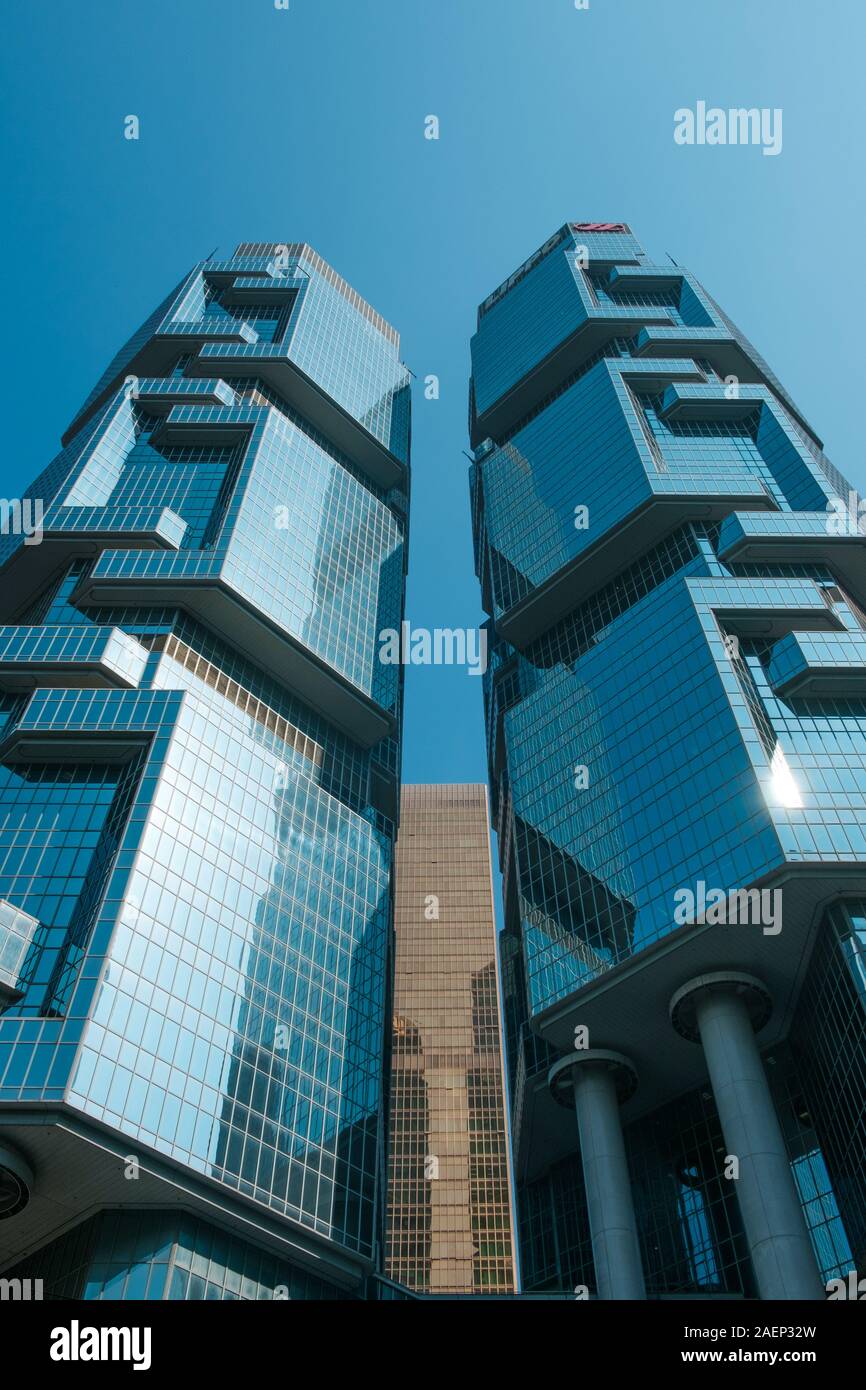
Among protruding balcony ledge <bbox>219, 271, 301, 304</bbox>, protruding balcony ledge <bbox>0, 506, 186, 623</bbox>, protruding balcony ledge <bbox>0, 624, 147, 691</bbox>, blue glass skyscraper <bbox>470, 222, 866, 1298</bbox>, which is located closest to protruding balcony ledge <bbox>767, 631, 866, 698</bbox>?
blue glass skyscraper <bbox>470, 222, 866, 1298</bbox>

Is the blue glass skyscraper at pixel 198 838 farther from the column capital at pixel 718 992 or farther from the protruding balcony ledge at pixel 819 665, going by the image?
the protruding balcony ledge at pixel 819 665

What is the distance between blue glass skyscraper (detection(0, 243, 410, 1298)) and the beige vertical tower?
1863 inches

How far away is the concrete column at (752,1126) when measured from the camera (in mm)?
44750

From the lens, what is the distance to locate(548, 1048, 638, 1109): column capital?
60.8 meters

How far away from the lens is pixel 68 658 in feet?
203

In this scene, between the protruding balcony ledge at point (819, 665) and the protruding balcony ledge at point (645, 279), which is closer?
the protruding balcony ledge at point (819, 665)

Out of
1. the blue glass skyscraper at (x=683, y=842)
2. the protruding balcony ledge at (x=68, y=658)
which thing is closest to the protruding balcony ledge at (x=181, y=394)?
the blue glass skyscraper at (x=683, y=842)

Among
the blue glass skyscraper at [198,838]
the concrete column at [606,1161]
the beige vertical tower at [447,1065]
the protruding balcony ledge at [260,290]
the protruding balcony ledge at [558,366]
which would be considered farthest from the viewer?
the protruding balcony ledge at [260,290]

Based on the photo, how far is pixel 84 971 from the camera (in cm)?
4644

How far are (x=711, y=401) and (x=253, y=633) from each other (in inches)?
1713

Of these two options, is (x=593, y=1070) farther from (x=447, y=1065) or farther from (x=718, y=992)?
(x=447, y=1065)

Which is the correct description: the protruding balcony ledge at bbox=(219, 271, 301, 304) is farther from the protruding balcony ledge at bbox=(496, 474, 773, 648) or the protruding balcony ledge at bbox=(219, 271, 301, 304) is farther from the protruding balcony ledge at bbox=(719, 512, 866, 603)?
the protruding balcony ledge at bbox=(719, 512, 866, 603)

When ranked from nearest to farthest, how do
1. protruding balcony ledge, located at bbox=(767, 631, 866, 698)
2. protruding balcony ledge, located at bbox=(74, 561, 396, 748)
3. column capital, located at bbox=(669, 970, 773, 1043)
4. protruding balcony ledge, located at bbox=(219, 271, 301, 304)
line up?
1. column capital, located at bbox=(669, 970, 773, 1043)
2. protruding balcony ledge, located at bbox=(767, 631, 866, 698)
3. protruding balcony ledge, located at bbox=(74, 561, 396, 748)
4. protruding balcony ledge, located at bbox=(219, 271, 301, 304)
